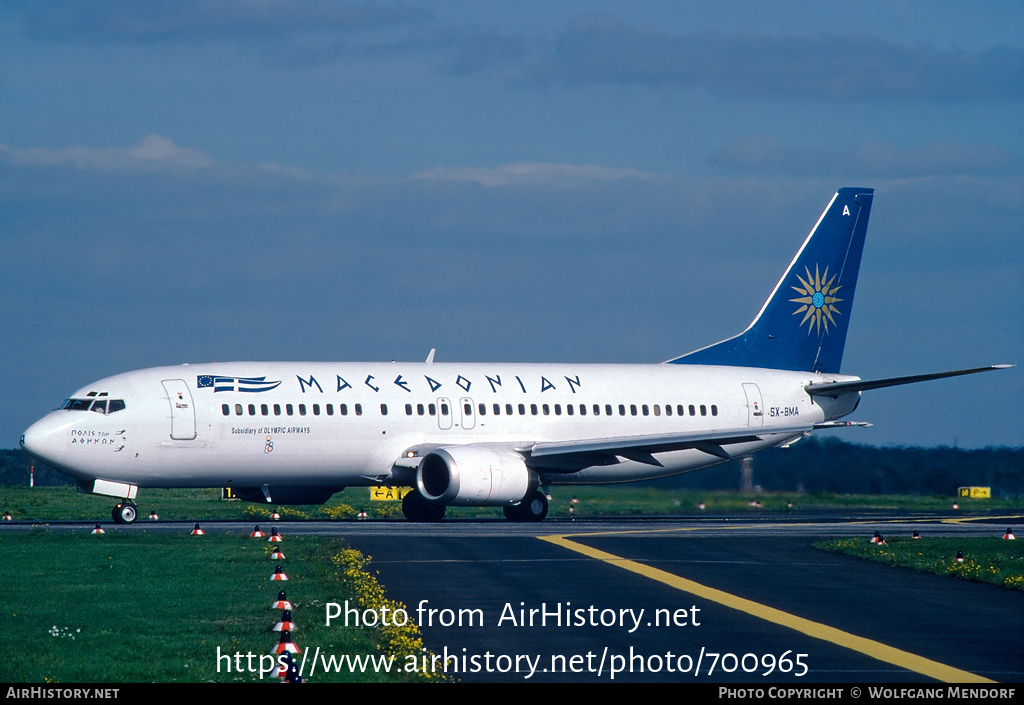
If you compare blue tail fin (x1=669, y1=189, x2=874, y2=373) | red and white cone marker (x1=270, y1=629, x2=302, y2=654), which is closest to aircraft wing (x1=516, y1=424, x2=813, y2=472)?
blue tail fin (x1=669, y1=189, x2=874, y2=373)

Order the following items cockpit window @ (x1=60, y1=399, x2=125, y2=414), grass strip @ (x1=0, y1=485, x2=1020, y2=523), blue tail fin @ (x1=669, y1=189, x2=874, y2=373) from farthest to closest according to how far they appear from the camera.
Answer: blue tail fin @ (x1=669, y1=189, x2=874, y2=373)
grass strip @ (x1=0, y1=485, x2=1020, y2=523)
cockpit window @ (x1=60, y1=399, x2=125, y2=414)

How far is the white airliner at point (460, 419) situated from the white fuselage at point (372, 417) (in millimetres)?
45

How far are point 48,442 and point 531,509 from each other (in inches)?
533

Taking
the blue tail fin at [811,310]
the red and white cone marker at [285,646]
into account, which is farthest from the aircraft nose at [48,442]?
the red and white cone marker at [285,646]

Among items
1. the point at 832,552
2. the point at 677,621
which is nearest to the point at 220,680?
the point at 677,621

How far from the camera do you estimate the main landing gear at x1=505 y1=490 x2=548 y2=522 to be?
132 feet

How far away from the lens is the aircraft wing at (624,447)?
38.8 meters

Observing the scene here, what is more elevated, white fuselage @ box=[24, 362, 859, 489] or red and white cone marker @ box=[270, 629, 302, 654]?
white fuselage @ box=[24, 362, 859, 489]

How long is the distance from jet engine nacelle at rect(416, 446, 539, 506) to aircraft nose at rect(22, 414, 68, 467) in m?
9.30

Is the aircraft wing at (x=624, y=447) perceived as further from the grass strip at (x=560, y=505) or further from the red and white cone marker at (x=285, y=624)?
the red and white cone marker at (x=285, y=624)

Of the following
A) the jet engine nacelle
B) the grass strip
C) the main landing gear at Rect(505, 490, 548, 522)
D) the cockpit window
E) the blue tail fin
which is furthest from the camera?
the blue tail fin

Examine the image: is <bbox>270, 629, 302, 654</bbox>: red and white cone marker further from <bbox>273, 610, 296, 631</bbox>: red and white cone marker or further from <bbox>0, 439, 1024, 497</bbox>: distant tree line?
<bbox>0, 439, 1024, 497</bbox>: distant tree line

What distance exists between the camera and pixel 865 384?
43562 mm

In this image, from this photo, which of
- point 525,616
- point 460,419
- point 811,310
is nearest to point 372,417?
point 460,419
